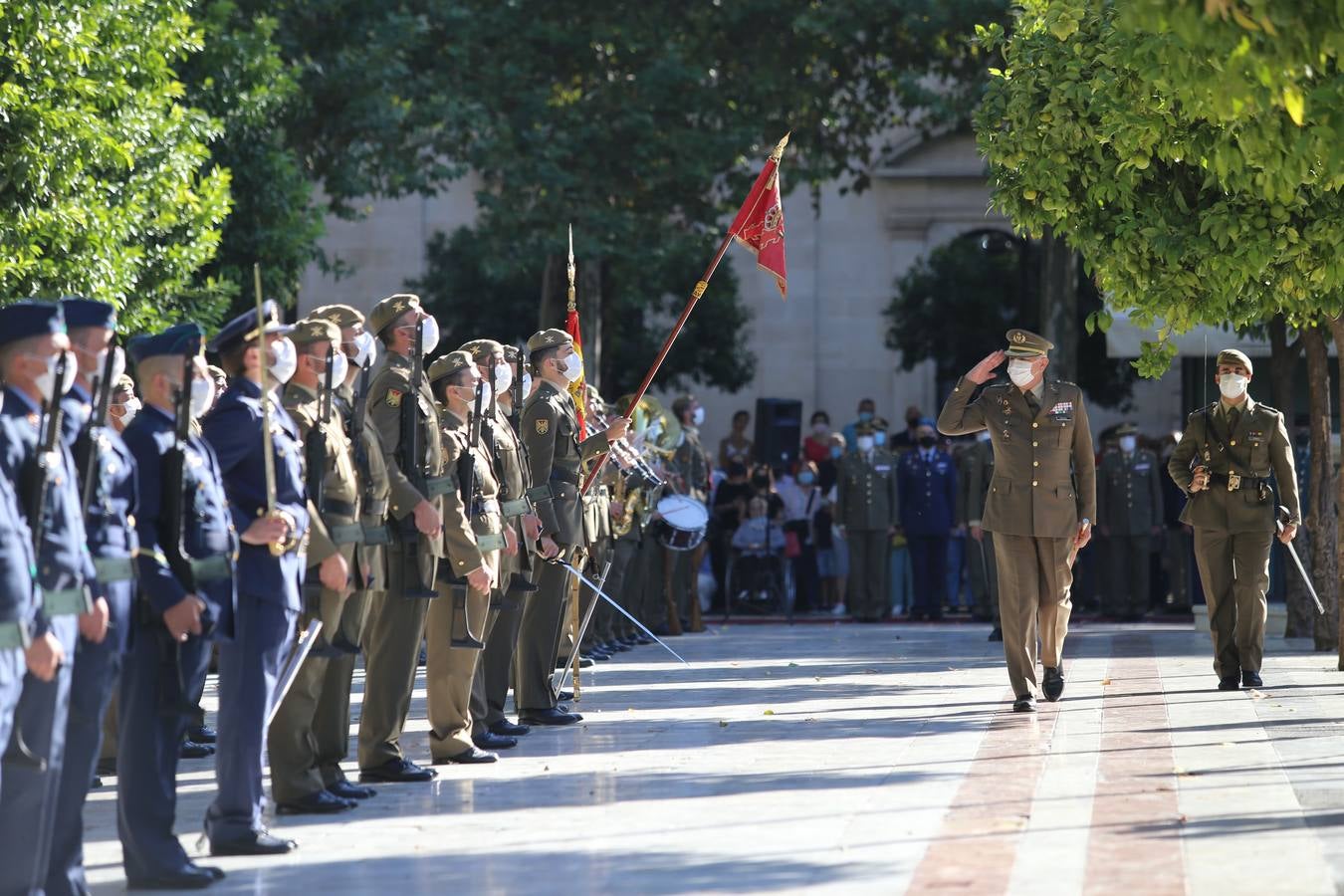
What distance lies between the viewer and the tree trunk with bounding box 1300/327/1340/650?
730 inches

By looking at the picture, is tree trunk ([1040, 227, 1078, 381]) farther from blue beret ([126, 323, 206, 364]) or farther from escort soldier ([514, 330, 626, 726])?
blue beret ([126, 323, 206, 364])

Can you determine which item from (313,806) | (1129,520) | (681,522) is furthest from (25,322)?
(1129,520)

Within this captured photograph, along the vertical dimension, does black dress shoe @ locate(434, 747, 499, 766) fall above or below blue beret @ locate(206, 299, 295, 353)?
below

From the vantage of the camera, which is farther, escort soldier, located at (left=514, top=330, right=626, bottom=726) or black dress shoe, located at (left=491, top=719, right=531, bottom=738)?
escort soldier, located at (left=514, top=330, right=626, bottom=726)

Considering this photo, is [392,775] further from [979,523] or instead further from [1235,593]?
[979,523]

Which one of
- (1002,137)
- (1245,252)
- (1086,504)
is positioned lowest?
Result: (1086,504)

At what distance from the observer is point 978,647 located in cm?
1922

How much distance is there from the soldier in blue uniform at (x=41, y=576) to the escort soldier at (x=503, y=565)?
4715 millimetres

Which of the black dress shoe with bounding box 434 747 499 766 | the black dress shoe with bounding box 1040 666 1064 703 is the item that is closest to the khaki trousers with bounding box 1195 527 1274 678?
the black dress shoe with bounding box 1040 666 1064 703

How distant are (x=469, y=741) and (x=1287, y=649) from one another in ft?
31.4

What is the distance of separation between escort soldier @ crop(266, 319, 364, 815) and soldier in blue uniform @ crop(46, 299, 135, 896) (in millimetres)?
1646

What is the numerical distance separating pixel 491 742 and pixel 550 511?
170 centimetres

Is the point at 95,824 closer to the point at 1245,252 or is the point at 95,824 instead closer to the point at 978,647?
the point at 1245,252

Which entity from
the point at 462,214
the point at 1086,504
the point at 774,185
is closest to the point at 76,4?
the point at 774,185
